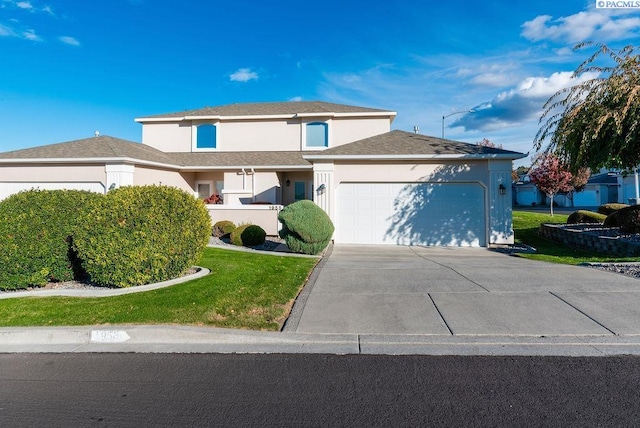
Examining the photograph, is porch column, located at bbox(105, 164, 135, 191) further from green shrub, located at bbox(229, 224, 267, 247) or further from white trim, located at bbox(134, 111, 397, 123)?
white trim, located at bbox(134, 111, 397, 123)

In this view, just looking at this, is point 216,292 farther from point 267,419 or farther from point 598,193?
point 598,193

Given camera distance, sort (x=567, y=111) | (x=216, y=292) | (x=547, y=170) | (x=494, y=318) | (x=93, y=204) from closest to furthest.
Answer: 1. (x=494, y=318)
2. (x=216, y=292)
3. (x=93, y=204)
4. (x=567, y=111)
5. (x=547, y=170)

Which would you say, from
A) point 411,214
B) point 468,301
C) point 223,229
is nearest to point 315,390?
point 468,301

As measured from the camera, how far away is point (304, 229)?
35.6 ft

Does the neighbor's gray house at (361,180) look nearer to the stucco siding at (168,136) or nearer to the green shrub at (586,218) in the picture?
the stucco siding at (168,136)

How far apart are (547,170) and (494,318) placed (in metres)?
22.1

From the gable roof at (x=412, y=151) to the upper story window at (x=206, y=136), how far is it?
9174 millimetres

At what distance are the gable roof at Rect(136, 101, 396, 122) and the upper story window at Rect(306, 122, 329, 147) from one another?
68 centimetres

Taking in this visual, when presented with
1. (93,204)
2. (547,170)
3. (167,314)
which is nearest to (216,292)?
(167,314)

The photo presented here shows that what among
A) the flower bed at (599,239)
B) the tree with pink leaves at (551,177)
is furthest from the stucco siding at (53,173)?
the tree with pink leaves at (551,177)

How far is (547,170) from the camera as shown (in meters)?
23.0

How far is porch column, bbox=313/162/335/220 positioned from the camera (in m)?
13.8

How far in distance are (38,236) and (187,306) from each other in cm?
368

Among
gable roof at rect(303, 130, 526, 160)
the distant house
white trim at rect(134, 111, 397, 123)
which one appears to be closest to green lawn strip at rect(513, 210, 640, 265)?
gable roof at rect(303, 130, 526, 160)
